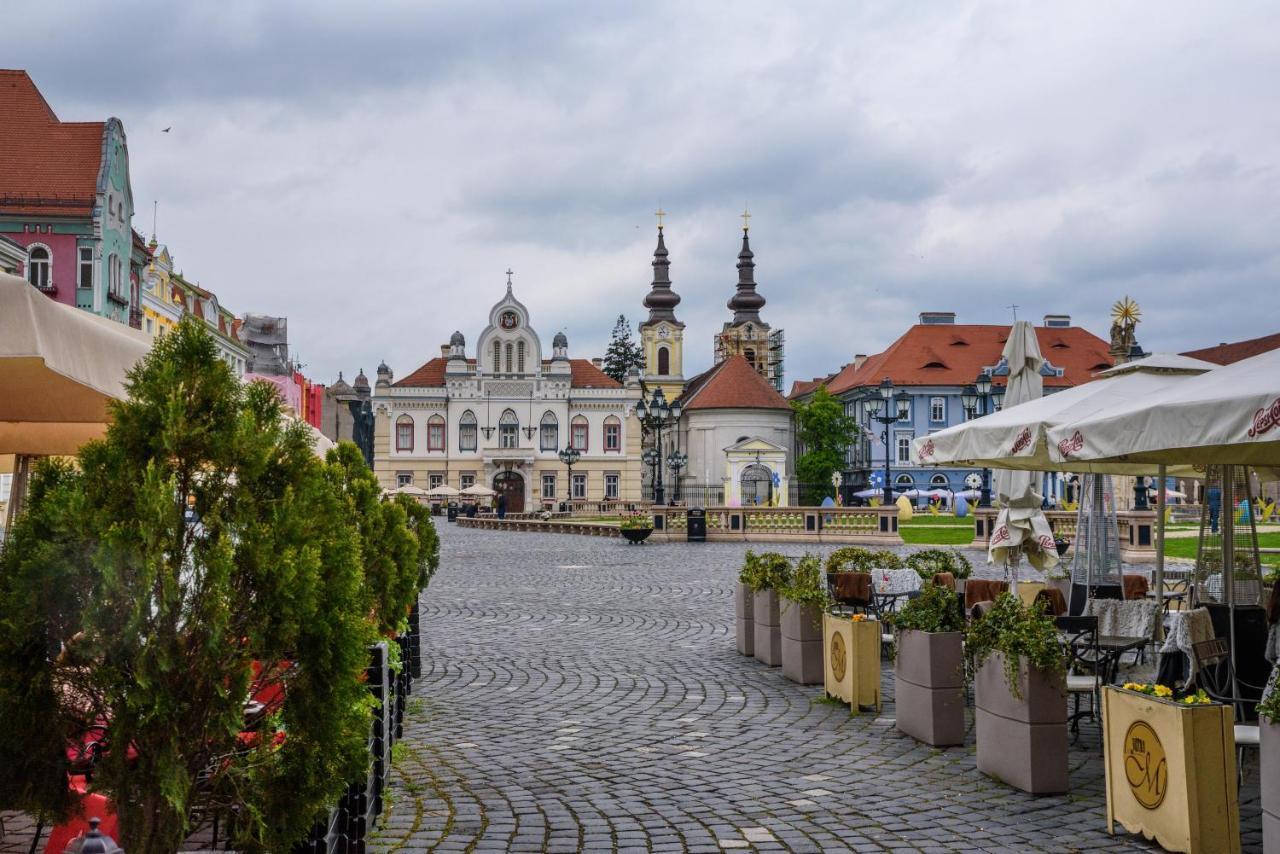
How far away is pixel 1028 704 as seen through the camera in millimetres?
6703

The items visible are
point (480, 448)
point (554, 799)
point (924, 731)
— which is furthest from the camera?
point (480, 448)

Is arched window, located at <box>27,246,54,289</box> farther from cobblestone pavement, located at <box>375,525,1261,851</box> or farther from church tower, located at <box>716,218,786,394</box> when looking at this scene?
church tower, located at <box>716,218,786,394</box>

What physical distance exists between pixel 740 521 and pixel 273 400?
116ft

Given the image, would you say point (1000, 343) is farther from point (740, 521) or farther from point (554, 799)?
point (554, 799)

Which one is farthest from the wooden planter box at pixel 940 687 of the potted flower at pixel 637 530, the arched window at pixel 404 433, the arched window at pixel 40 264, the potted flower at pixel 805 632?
the arched window at pixel 404 433

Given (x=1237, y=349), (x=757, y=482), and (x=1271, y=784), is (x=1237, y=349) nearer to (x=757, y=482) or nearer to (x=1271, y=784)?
(x=757, y=482)

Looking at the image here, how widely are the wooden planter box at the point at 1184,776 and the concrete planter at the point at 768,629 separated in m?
5.38

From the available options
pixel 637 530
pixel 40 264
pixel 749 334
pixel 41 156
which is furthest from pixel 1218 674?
pixel 749 334

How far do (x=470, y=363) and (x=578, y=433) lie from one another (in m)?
9.35

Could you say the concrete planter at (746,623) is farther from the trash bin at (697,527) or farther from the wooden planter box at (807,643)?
the trash bin at (697,527)

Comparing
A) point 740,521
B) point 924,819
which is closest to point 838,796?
point 924,819

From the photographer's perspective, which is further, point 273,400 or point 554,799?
point 554,799

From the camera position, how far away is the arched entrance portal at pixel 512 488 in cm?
8062

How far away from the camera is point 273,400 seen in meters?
3.87
